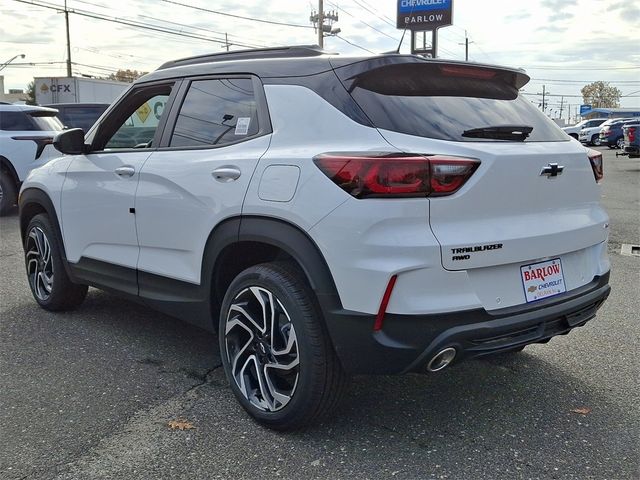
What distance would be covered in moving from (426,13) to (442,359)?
35.1m

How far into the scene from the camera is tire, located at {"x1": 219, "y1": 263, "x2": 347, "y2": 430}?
2840mm

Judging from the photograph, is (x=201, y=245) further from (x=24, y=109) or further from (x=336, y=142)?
(x=24, y=109)

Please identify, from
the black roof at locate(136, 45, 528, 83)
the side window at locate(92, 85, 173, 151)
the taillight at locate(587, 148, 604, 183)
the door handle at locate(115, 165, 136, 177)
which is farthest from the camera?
the side window at locate(92, 85, 173, 151)

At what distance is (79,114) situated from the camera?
14.2m

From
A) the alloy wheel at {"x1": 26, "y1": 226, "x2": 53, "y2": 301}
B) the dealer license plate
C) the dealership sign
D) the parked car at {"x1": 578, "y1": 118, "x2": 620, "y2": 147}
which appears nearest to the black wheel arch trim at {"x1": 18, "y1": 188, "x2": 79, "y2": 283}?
the alloy wheel at {"x1": 26, "y1": 226, "x2": 53, "y2": 301}

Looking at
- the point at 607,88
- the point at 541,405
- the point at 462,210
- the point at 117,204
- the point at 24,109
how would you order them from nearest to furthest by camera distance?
the point at 462,210, the point at 541,405, the point at 117,204, the point at 24,109, the point at 607,88

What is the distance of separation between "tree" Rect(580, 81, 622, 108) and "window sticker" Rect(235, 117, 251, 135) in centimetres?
13382

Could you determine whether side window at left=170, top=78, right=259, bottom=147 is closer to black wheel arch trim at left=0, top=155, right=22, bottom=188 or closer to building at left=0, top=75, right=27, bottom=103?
black wheel arch trim at left=0, top=155, right=22, bottom=188

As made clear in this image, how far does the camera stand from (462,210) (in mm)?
2680

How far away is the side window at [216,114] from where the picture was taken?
3.34 m

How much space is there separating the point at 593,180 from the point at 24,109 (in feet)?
32.0

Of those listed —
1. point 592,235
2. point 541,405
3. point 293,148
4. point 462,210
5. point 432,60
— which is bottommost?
point 541,405

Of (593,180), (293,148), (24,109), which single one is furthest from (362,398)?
(24,109)

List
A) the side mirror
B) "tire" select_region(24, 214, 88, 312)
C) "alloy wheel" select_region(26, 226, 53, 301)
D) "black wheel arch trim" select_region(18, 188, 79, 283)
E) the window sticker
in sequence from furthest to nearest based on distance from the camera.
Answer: "alloy wheel" select_region(26, 226, 53, 301) < "tire" select_region(24, 214, 88, 312) < "black wheel arch trim" select_region(18, 188, 79, 283) < the side mirror < the window sticker
